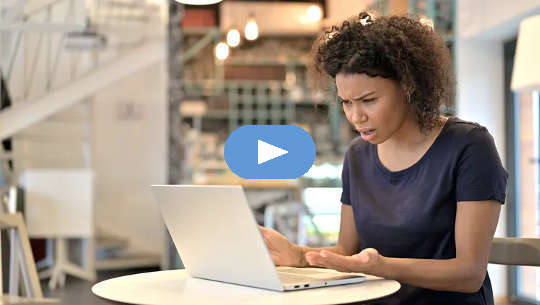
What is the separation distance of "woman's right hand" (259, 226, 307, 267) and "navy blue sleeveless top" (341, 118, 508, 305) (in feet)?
0.71

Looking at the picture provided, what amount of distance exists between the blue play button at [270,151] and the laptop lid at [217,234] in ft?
0.59

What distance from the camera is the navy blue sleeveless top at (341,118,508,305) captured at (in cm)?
171

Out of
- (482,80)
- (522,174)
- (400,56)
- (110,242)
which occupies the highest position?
(482,80)

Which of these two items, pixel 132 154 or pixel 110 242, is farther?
pixel 132 154

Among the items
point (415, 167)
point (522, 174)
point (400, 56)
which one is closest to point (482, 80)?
point (522, 174)

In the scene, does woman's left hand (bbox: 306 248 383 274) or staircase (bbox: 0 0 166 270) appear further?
staircase (bbox: 0 0 166 270)

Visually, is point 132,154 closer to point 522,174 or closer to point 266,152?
point 522,174

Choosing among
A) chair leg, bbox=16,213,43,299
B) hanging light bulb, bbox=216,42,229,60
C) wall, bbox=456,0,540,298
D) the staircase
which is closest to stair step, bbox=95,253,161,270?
the staircase

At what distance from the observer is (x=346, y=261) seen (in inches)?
57.7

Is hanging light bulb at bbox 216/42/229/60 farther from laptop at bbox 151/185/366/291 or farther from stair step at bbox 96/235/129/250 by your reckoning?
laptop at bbox 151/185/366/291

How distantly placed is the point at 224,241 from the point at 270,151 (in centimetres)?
33

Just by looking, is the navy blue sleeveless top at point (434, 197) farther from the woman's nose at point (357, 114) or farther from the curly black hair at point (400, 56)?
the woman's nose at point (357, 114)

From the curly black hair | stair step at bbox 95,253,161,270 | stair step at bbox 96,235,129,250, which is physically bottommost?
stair step at bbox 95,253,161,270

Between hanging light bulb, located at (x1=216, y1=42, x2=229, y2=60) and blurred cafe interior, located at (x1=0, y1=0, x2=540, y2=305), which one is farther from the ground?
hanging light bulb, located at (x1=216, y1=42, x2=229, y2=60)
